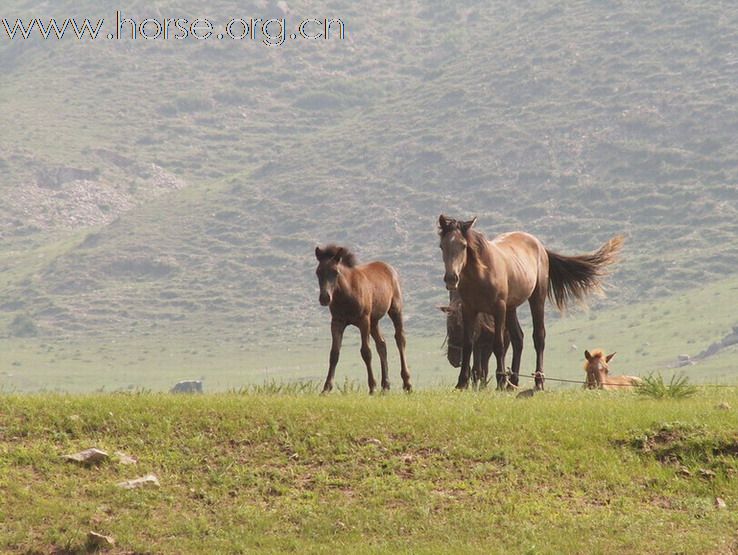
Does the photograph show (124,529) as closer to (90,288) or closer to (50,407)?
(50,407)

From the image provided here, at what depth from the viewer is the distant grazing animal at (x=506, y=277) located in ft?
→ 54.2

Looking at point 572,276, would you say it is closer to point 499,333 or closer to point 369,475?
point 499,333

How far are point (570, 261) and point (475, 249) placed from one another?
185 inches

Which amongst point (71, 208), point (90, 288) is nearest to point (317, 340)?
point (90, 288)

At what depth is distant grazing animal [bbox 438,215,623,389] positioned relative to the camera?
16516mm

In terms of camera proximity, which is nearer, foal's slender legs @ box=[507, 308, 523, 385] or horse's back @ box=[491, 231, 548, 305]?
horse's back @ box=[491, 231, 548, 305]

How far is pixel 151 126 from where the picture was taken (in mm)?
196625

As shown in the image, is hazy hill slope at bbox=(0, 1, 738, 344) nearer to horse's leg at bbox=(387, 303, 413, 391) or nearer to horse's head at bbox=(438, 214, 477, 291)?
horse's leg at bbox=(387, 303, 413, 391)

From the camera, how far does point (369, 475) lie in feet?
42.2

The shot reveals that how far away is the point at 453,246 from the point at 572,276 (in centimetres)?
543

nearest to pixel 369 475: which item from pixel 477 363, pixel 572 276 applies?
pixel 477 363

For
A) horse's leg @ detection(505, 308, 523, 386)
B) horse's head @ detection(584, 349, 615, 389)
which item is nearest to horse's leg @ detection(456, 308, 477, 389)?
horse's leg @ detection(505, 308, 523, 386)

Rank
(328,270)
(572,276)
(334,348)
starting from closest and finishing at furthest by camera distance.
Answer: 1. (328,270)
2. (334,348)
3. (572,276)

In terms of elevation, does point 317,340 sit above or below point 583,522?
below
